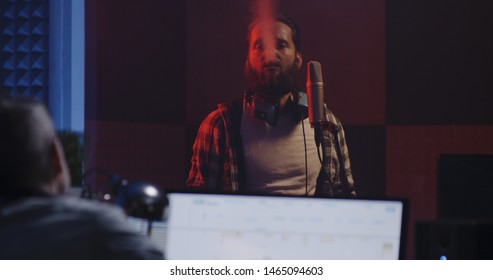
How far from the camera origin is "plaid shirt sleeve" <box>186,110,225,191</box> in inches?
178

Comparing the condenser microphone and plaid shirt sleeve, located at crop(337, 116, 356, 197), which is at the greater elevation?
the condenser microphone

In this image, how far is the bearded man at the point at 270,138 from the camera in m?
4.46

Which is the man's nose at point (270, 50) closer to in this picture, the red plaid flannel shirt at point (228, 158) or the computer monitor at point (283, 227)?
the red plaid flannel shirt at point (228, 158)

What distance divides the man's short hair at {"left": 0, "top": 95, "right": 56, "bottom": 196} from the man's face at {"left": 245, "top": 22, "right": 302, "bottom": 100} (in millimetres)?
3403

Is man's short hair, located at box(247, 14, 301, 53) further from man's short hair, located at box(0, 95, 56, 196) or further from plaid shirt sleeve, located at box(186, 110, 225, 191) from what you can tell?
man's short hair, located at box(0, 95, 56, 196)

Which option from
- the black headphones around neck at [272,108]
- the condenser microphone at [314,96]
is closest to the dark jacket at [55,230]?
the condenser microphone at [314,96]

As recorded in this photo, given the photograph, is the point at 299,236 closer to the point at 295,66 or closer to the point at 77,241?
the point at 77,241

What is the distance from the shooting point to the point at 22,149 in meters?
1.16

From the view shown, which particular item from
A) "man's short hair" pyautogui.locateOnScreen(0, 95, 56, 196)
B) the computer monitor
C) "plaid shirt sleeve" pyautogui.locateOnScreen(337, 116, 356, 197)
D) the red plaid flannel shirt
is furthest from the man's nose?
"man's short hair" pyautogui.locateOnScreen(0, 95, 56, 196)

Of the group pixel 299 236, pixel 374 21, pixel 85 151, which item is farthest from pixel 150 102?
pixel 299 236

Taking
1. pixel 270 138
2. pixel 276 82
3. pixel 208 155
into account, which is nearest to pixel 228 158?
pixel 208 155

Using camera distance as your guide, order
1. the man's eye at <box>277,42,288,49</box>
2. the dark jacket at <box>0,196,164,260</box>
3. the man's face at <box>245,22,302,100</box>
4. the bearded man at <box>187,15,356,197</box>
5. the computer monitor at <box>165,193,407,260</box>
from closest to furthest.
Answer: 1. the dark jacket at <box>0,196,164,260</box>
2. the computer monitor at <box>165,193,407,260</box>
3. the bearded man at <box>187,15,356,197</box>
4. the man's face at <box>245,22,302,100</box>
5. the man's eye at <box>277,42,288,49</box>

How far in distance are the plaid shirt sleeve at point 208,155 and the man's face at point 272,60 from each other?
0.35 meters

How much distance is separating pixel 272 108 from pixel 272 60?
315 mm
